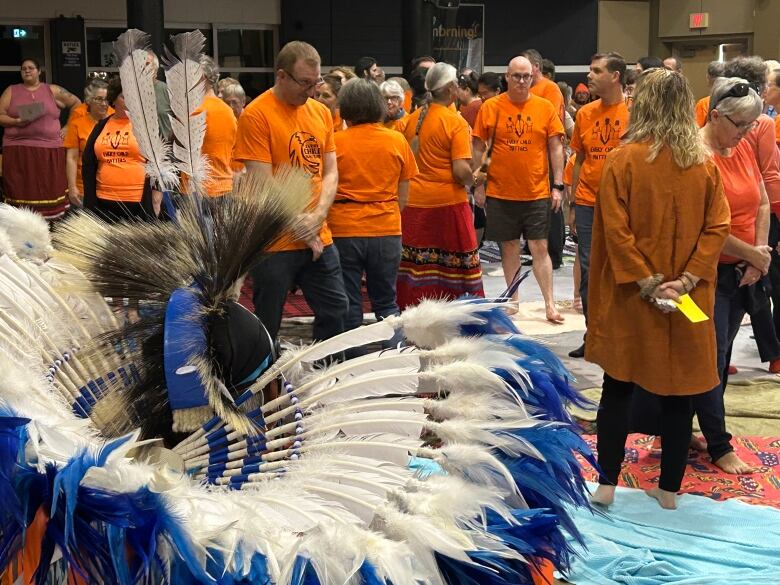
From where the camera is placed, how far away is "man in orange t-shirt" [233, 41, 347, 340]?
403 centimetres

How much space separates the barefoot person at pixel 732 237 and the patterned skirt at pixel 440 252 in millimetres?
1891

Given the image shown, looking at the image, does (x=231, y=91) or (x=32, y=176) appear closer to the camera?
(x=231, y=91)

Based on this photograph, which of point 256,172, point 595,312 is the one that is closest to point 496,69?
point 595,312

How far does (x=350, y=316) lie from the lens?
475 centimetres

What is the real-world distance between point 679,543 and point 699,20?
12.9m

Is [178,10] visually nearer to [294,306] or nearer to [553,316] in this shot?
[294,306]

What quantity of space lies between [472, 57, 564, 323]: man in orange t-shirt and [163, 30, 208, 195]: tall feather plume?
4169 millimetres

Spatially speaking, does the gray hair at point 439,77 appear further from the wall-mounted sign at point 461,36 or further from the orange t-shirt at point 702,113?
the wall-mounted sign at point 461,36

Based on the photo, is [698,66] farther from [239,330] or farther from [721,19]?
[239,330]

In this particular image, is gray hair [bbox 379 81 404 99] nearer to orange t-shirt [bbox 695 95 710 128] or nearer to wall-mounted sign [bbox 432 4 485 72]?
orange t-shirt [bbox 695 95 710 128]

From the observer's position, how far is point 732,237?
143 inches

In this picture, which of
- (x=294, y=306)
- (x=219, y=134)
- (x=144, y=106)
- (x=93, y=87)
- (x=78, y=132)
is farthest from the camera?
(x=93, y=87)

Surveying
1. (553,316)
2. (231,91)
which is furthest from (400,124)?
(231,91)

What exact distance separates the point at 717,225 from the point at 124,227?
206cm
